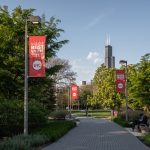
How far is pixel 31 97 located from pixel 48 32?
16.6 ft

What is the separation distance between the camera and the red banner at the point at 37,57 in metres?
20.2

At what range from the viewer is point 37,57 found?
2027 centimetres

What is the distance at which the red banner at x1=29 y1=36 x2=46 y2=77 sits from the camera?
2017cm

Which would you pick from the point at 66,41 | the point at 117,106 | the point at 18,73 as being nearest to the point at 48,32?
the point at 66,41

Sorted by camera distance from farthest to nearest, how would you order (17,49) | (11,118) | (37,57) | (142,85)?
(142,85)
(17,49)
(11,118)
(37,57)

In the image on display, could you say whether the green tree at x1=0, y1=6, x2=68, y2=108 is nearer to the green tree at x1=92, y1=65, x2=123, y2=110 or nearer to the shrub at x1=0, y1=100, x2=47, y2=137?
the shrub at x1=0, y1=100, x2=47, y2=137

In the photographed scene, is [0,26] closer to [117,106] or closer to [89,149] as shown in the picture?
[89,149]

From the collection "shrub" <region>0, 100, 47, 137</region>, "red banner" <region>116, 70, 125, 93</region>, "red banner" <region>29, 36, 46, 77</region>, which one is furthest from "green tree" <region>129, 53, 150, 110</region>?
"red banner" <region>29, 36, 46, 77</region>

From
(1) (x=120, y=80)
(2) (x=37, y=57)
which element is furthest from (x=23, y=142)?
(1) (x=120, y=80)

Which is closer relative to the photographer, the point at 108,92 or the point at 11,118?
the point at 11,118

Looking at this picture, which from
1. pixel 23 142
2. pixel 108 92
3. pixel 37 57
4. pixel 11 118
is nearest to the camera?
pixel 23 142

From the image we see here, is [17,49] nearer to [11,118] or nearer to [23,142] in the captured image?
[11,118]

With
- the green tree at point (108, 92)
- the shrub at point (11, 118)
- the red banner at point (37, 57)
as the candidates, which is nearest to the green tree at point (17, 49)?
the shrub at point (11, 118)

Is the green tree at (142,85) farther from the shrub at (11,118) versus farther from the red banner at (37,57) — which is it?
the red banner at (37,57)
